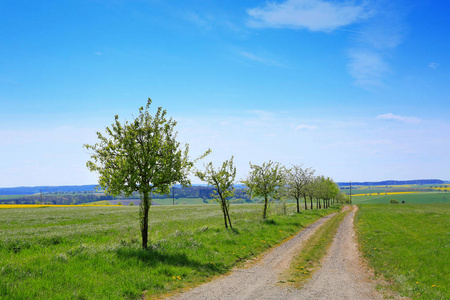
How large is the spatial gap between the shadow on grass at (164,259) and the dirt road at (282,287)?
1.31m

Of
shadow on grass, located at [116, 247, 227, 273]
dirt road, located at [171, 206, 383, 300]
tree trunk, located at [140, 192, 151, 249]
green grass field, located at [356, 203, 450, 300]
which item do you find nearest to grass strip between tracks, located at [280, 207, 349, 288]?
dirt road, located at [171, 206, 383, 300]

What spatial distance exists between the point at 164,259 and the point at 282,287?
6.98 m

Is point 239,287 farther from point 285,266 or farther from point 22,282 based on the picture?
point 22,282

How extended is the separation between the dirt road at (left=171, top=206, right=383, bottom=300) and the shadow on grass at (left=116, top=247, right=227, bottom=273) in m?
1.31

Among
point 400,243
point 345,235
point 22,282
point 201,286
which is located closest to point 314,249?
point 400,243

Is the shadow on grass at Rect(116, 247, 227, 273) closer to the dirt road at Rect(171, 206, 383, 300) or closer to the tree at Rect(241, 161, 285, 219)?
the dirt road at Rect(171, 206, 383, 300)

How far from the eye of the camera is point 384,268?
15.5 metres

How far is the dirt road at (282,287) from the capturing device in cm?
1122

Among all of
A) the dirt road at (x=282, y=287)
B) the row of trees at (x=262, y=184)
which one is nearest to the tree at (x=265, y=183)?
the row of trees at (x=262, y=184)

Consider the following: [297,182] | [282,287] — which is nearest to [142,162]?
[282,287]

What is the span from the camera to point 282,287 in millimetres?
12227

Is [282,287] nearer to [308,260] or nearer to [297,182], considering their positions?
[308,260]

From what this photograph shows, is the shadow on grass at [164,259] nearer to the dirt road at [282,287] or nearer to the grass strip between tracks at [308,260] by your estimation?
the dirt road at [282,287]

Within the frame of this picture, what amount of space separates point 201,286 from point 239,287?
5.56ft
